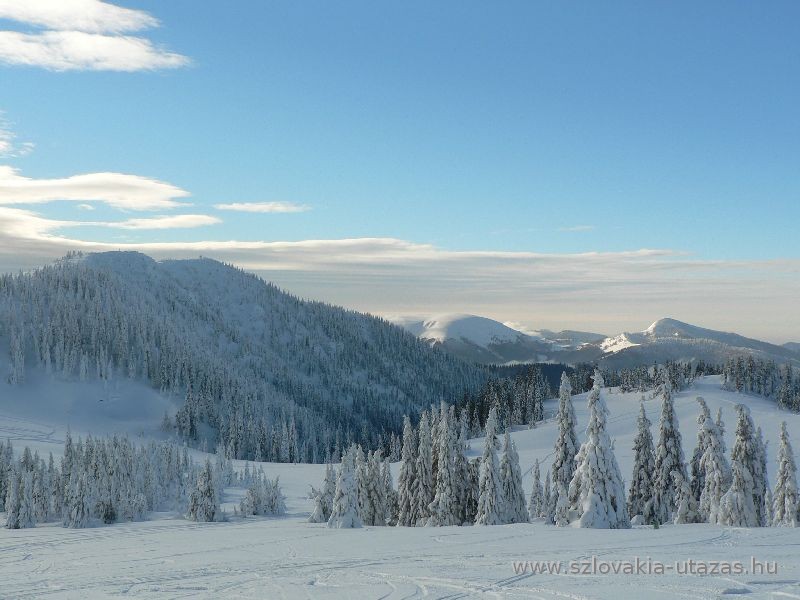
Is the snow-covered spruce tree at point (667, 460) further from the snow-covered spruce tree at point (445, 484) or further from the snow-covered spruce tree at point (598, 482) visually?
the snow-covered spruce tree at point (445, 484)

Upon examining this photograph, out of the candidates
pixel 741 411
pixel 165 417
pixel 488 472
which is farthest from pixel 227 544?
pixel 165 417

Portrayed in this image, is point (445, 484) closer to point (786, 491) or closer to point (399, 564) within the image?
point (786, 491)

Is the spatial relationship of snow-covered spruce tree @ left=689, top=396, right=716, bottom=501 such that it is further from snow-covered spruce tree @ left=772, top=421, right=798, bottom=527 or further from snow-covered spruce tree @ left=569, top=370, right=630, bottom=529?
snow-covered spruce tree @ left=569, top=370, right=630, bottom=529

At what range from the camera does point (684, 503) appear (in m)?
43.2

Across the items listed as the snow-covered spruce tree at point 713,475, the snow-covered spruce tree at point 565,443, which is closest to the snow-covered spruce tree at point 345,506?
the snow-covered spruce tree at point 565,443

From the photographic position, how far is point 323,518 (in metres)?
53.8

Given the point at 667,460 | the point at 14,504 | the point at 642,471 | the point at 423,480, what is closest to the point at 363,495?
the point at 423,480

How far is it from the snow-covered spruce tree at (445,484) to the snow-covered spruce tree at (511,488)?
4.05 m

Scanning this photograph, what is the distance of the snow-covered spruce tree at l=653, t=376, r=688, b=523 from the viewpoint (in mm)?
44594

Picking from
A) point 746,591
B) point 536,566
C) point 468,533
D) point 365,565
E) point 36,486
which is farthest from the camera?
point 36,486

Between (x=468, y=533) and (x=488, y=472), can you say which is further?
(x=488, y=472)

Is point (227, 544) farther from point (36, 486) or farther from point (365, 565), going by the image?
point (36, 486)

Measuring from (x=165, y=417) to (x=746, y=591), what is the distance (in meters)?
198

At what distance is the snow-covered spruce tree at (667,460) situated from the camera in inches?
1756
